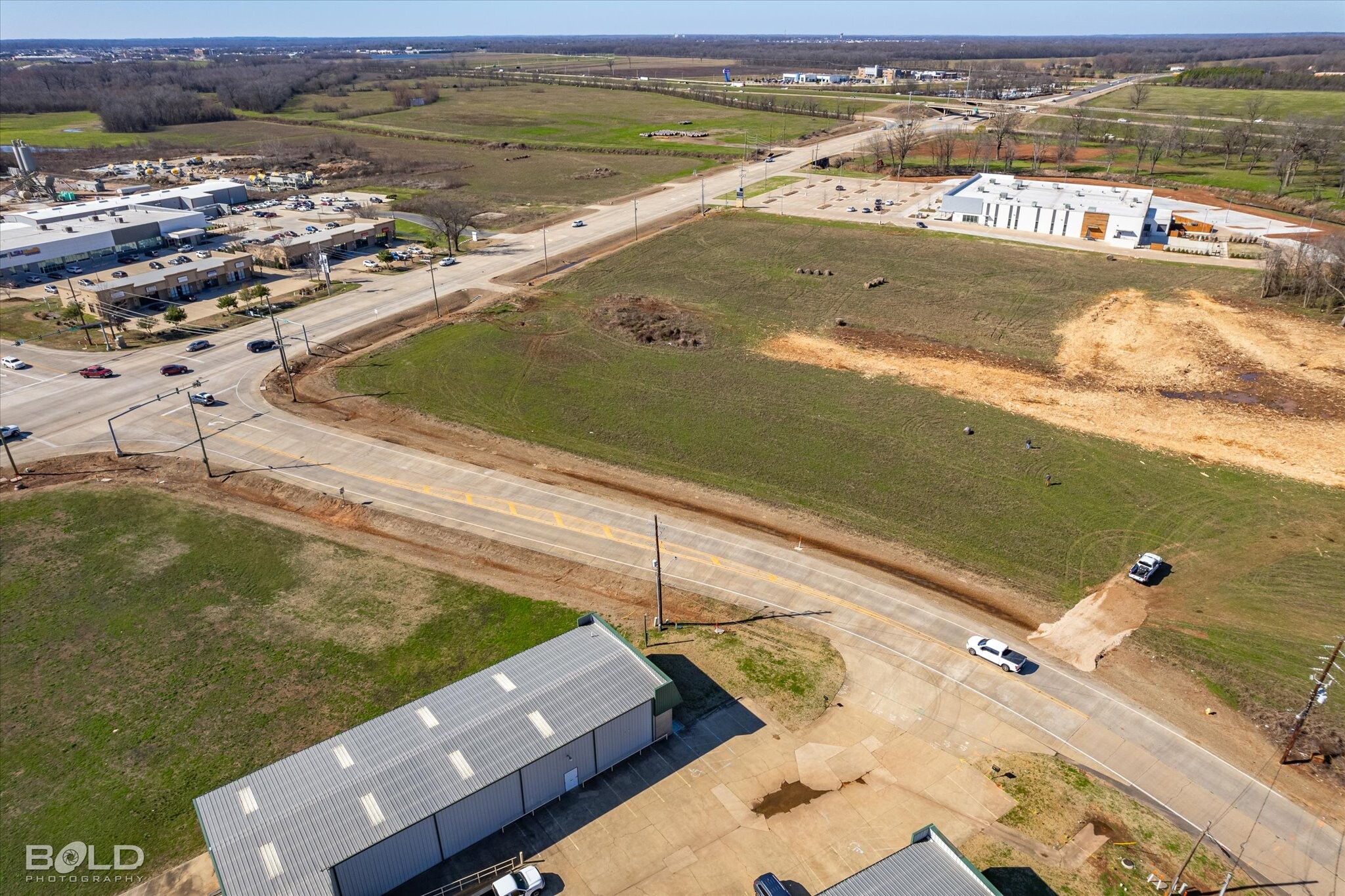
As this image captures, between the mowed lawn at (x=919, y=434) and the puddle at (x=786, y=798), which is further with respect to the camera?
the mowed lawn at (x=919, y=434)

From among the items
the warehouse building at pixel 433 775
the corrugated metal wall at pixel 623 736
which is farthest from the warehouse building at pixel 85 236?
the corrugated metal wall at pixel 623 736

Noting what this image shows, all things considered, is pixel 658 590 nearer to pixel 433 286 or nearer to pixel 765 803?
pixel 765 803

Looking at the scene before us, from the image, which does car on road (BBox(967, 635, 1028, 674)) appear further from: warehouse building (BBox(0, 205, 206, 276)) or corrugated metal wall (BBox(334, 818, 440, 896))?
warehouse building (BBox(0, 205, 206, 276))

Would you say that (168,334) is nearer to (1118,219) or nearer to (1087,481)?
(1087,481)

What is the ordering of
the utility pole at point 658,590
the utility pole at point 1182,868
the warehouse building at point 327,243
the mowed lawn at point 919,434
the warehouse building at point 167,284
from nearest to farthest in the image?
the utility pole at point 1182,868 < the utility pole at point 658,590 < the mowed lawn at point 919,434 < the warehouse building at point 167,284 < the warehouse building at point 327,243

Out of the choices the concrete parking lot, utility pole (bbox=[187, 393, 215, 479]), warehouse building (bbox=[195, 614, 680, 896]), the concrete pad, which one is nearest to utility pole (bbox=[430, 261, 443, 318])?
utility pole (bbox=[187, 393, 215, 479])

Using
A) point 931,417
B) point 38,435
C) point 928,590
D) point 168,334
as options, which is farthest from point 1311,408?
point 168,334

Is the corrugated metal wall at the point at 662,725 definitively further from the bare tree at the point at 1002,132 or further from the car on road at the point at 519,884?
the bare tree at the point at 1002,132
